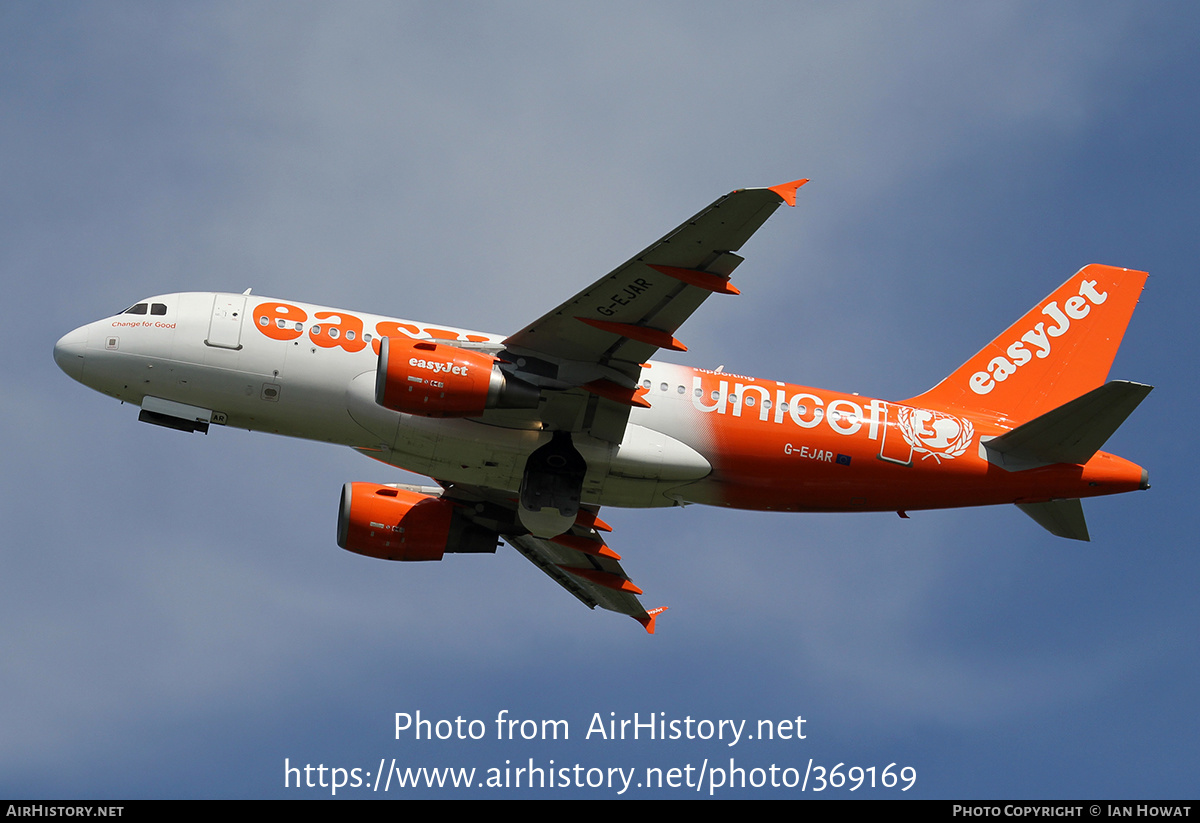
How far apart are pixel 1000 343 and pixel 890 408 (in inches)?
257

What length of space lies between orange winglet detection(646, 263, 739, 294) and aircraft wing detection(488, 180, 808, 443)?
0.08 ft

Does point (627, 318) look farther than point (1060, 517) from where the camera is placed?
No

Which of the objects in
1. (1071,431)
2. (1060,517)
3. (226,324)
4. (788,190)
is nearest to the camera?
(788,190)

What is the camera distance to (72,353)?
32656 mm

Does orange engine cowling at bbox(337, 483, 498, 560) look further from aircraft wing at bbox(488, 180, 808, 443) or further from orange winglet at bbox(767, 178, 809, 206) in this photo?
orange winglet at bbox(767, 178, 809, 206)

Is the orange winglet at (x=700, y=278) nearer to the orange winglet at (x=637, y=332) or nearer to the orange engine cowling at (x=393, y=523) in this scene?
the orange winglet at (x=637, y=332)

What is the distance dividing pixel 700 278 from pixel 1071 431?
12218mm

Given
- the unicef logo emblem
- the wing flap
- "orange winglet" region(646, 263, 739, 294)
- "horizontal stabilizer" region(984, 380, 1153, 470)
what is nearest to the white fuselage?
the wing flap

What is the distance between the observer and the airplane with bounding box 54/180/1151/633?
30.6m

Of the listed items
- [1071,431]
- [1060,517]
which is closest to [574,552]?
[1060,517]

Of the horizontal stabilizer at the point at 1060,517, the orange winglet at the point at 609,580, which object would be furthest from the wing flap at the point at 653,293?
the horizontal stabilizer at the point at 1060,517

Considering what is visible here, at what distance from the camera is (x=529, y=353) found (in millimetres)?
31734

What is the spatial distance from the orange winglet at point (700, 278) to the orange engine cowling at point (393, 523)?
12.8 m

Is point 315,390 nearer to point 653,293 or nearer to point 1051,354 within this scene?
point 653,293
